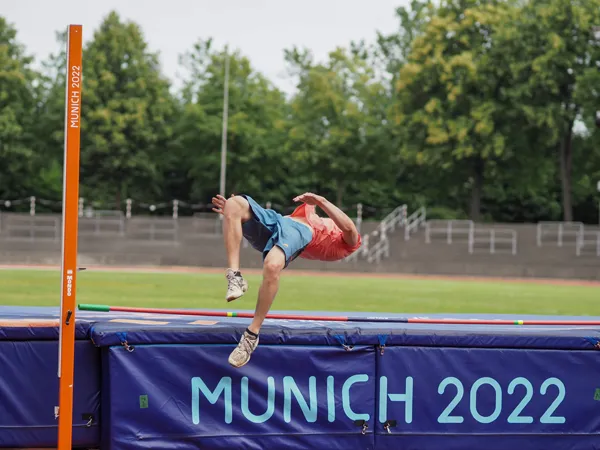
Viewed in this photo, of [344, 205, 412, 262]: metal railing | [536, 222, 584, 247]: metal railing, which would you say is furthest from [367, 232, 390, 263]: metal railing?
[536, 222, 584, 247]: metal railing

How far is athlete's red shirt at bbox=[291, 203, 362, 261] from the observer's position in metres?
6.08

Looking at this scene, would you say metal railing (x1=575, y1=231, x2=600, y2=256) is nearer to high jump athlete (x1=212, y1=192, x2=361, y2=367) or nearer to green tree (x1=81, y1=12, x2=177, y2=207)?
green tree (x1=81, y1=12, x2=177, y2=207)

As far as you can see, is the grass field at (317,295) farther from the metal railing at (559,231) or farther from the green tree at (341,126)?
the green tree at (341,126)

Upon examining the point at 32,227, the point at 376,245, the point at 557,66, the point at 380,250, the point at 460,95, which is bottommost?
the point at 380,250

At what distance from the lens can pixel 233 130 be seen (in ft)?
150

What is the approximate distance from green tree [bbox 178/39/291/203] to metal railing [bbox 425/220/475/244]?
13.2 meters

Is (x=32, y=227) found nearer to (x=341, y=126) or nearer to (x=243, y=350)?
(x=341, y=126)

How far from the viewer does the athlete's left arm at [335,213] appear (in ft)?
18.7

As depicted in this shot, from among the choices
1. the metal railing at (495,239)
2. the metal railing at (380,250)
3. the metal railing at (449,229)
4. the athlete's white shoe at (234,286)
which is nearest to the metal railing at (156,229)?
the metal railing at (380,250)

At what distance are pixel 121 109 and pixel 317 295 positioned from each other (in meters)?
29.1

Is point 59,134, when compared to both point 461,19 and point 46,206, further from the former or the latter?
point 461,19

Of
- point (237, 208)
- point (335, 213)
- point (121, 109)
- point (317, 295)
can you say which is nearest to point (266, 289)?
point (237, 208)

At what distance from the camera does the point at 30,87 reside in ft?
153

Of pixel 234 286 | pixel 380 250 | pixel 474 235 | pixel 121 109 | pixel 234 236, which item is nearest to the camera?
pixel 234 286
